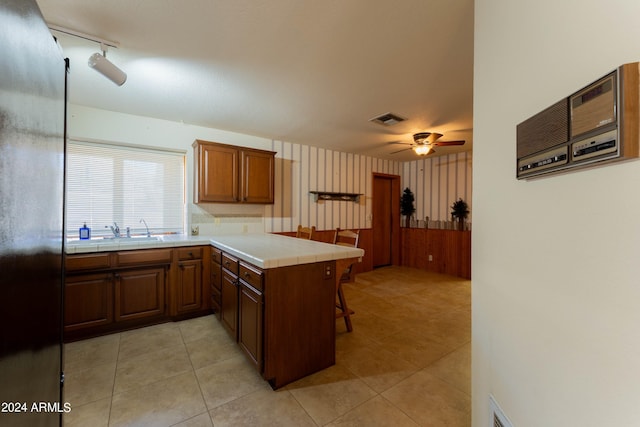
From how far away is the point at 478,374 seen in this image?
124cm

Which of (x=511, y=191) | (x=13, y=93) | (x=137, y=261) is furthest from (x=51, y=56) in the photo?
(x=137, y=261)

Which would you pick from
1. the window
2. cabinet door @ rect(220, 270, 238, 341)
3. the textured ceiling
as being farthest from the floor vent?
the window

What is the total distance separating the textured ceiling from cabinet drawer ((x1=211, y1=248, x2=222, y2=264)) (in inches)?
62.9

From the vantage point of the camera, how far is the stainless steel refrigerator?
0.57 metres

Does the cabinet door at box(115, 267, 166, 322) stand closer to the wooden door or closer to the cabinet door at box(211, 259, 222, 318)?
the cabinet door at box(211, 259, 222, 318)

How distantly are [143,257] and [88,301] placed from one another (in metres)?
0.59

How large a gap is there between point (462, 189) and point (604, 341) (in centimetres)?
496

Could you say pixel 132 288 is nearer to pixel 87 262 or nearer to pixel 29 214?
pixel 87 262

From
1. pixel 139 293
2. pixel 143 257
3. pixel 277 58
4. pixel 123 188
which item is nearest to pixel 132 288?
pixel 139 293

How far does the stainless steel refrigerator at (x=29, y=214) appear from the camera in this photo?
1.87 ft

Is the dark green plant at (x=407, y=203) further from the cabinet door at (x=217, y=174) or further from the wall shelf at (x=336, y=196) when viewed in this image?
the cabinet door at (x=217, y=174)

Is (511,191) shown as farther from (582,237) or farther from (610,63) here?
(610,63)

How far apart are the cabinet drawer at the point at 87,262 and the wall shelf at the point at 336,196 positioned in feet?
9.77

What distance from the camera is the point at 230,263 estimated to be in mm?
2328
